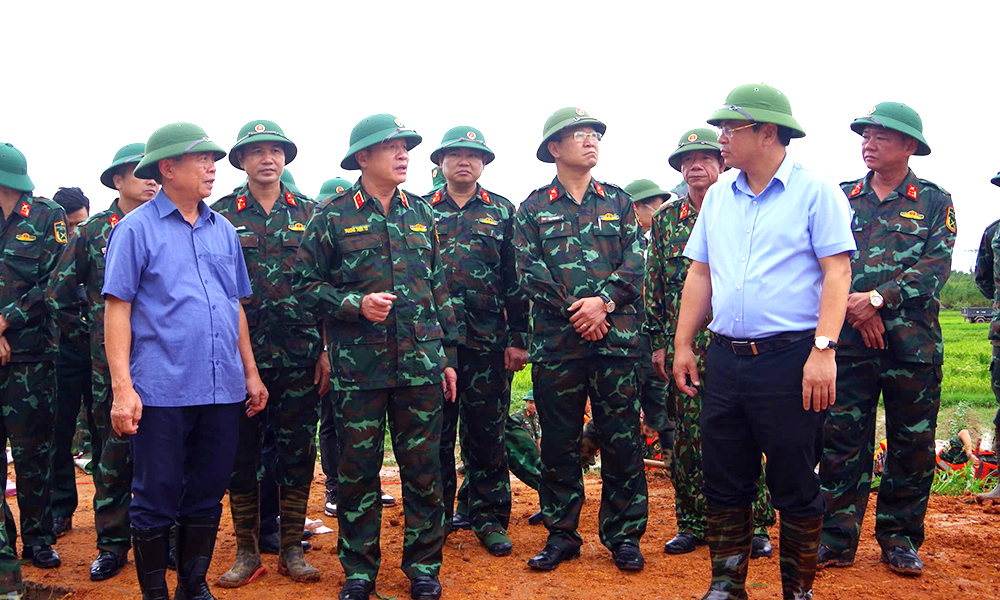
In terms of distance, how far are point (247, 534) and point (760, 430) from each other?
298 centimetres

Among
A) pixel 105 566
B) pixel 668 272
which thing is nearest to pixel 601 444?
pixel 668 272

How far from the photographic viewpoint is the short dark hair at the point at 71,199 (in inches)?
299

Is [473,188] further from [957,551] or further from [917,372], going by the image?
[957,551]

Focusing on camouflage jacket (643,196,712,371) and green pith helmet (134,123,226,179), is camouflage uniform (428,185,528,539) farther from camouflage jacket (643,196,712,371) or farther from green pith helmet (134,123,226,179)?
green pith helmet (134,123,226,179)

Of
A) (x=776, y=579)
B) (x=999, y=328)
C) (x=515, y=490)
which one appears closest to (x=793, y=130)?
(x=776, y=579)

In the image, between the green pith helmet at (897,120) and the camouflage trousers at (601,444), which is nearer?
the green pith helmet at (897,120)

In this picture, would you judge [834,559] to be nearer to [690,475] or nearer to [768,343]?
[690,475]

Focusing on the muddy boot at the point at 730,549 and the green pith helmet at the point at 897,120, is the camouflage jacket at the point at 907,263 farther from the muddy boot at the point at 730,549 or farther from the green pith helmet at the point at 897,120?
the muddy boot at the point at 730,549

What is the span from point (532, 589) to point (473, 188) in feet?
8.95

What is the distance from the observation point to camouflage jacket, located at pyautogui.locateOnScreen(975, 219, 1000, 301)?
6.87m

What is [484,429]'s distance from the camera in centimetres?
543

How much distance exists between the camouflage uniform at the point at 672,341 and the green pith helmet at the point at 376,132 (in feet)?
6.15

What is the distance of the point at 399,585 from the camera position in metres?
4.55

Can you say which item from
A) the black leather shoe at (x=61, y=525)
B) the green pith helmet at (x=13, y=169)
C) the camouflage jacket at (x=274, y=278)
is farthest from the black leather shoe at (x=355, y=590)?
the green pith helmet at (x=13, y=169)
